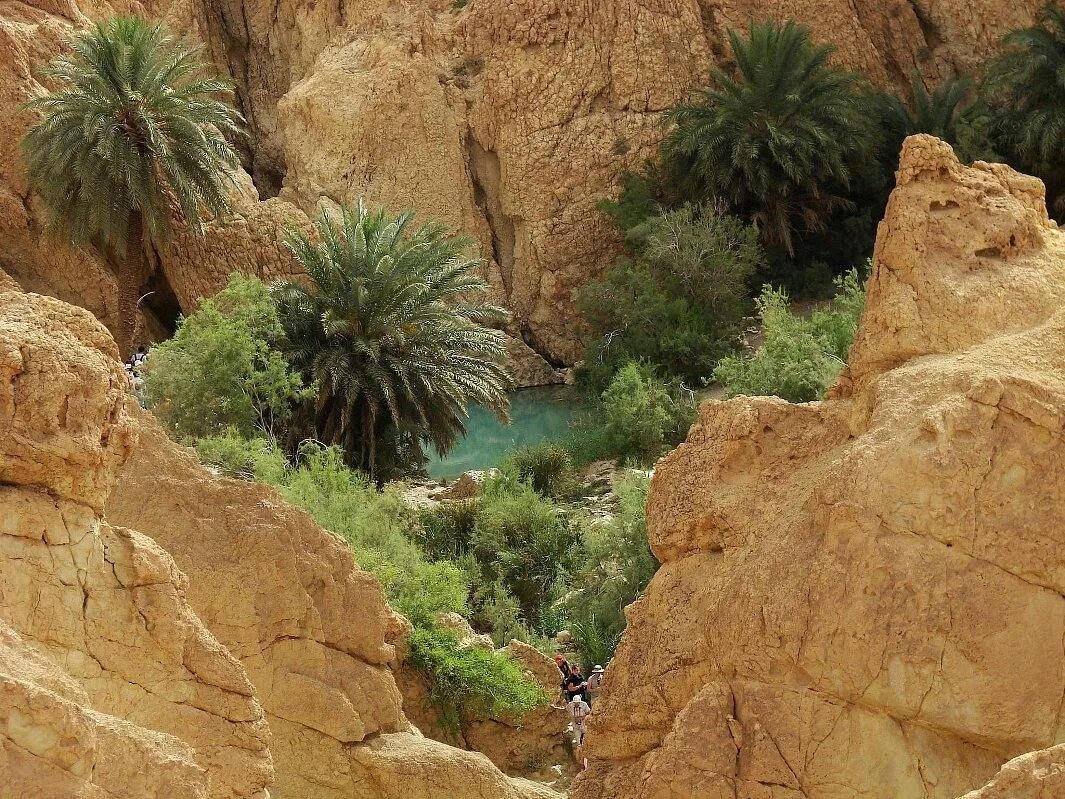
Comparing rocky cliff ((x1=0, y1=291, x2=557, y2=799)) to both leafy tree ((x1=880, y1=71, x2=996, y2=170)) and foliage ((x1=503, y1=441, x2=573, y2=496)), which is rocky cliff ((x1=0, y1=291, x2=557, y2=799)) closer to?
foliage ((x1=503, y1=441, x2=573, y2=496))

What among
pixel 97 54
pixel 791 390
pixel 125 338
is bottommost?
pixel 791 390

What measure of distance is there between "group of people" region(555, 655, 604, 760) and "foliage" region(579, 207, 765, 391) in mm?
14399

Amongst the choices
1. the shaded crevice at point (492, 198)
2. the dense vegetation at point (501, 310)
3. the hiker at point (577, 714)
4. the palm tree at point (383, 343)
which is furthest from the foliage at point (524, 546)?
the shaded crevice at point (492, 198)

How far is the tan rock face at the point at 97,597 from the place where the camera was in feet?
20.2

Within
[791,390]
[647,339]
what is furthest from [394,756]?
[647,339]

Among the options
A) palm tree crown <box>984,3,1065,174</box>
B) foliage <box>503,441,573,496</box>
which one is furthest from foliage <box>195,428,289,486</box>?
palm tree crown <box>984,3,1065,174</box>

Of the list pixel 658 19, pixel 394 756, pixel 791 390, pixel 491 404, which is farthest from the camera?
pixel 658 19

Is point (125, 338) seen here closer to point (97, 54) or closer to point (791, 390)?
point (97, 54)

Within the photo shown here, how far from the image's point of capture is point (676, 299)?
33.9 m

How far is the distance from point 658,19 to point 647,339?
9461 mm

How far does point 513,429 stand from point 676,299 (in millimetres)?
4071

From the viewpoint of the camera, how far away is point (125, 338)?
3042 centimetres

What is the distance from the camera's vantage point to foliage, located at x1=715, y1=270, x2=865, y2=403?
25422 mm

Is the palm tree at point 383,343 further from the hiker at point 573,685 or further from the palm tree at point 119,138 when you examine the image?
the hiker at point 573,685
